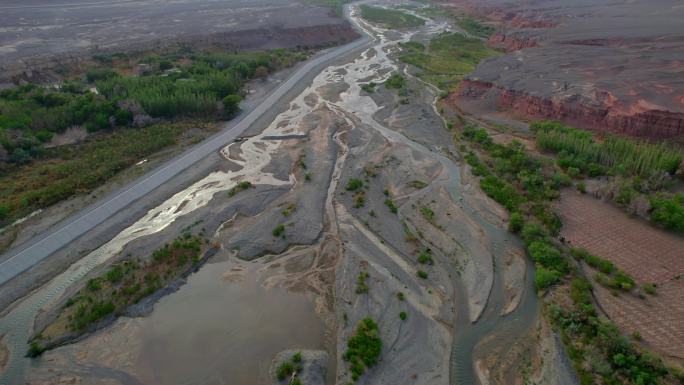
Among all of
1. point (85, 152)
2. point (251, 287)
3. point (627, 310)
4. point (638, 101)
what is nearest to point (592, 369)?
point (627, 310)

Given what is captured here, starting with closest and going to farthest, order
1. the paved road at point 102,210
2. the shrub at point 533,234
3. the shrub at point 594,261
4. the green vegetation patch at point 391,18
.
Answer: the shrub at point 594,261, the paved road at point 102,210, the shrub at point 533,234, the green vegetation patch at point 391,18

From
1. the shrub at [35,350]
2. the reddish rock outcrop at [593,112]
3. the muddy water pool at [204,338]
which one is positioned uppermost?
the reddish rock outcrop at [593,112]

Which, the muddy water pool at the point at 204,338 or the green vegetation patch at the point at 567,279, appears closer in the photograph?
the green vegetation patch at the point at 567,279

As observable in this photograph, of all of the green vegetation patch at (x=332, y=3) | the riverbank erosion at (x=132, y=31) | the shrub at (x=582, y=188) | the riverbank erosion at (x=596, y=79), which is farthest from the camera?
the green vegetation patch at (x=332, y=3)

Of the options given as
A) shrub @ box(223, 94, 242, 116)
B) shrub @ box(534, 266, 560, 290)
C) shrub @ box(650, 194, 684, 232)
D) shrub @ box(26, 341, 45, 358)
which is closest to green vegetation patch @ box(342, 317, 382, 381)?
shrub @ box(534, 266, 560, 290)

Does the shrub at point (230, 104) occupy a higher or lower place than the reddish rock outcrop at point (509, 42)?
lower

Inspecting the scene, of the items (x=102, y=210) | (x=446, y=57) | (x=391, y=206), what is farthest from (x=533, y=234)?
(x=446, y=57)

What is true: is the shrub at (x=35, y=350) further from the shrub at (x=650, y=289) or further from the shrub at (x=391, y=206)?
the shrub at (x=650, y=289)

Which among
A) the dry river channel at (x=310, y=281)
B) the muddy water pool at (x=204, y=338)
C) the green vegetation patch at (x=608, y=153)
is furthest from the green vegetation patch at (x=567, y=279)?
the muddy water pool at (x=204, y=338)
